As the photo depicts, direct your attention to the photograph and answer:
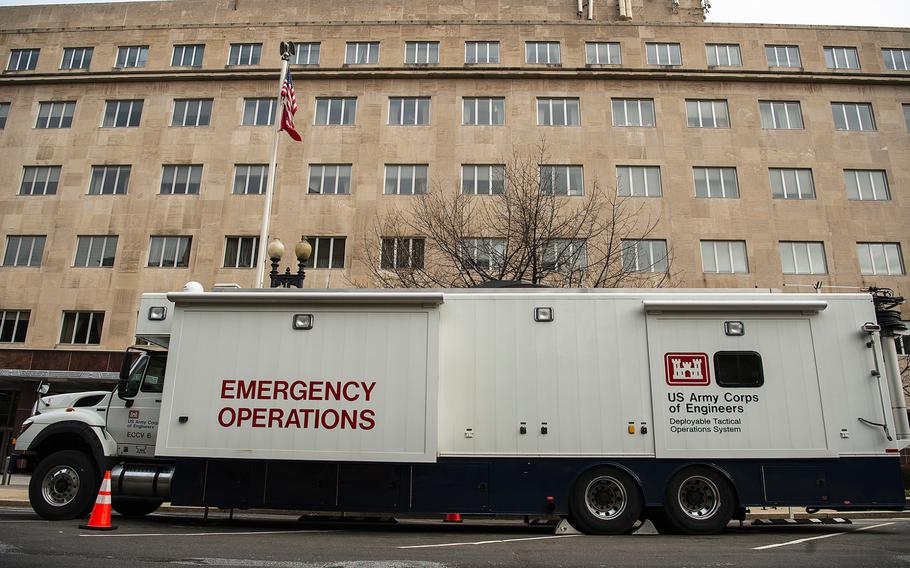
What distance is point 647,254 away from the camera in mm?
26078

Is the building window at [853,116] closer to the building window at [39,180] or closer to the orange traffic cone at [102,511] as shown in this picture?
the orange traffic cone at [102,511]

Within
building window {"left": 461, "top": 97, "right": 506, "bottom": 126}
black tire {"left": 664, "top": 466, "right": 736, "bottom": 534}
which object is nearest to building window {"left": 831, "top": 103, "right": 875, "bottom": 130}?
building window {"left": 461, "top": 97, "right": 506, "bottom": 126}

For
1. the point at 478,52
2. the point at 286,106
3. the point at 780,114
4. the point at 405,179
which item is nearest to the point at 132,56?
the point at 405,179

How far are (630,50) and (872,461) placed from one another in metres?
25.9

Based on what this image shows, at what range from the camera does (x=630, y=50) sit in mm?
29875

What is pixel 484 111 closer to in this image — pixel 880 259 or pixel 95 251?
pixel 880 259

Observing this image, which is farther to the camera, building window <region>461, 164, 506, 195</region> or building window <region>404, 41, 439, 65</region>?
building window <region>404, 41, 439, 65</region>

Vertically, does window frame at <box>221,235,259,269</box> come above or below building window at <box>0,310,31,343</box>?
above

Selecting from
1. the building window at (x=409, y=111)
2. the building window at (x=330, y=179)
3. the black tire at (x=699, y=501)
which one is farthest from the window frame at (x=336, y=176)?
the black tire at (x=699, y=501)

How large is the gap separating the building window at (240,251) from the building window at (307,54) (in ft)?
33.7

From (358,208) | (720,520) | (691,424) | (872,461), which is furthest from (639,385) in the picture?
(358,208)

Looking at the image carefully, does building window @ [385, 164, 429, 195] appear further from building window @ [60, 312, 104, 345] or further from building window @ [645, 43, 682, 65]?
building window @ [60, 312, 104, 345]

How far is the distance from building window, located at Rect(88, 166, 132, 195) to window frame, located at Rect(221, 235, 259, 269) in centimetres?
607

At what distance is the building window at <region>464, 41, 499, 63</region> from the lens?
3023 centimetres
